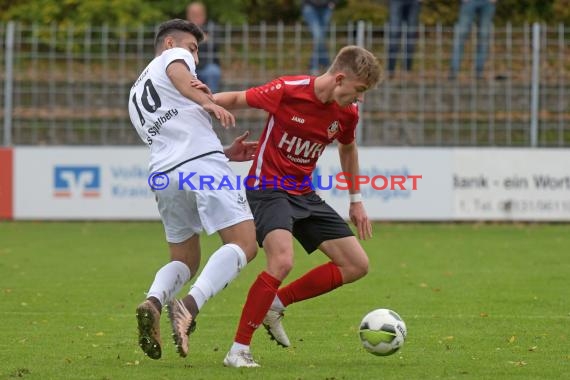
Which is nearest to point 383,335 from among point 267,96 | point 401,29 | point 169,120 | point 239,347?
point 239,347

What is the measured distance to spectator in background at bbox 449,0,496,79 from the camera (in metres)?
18.6

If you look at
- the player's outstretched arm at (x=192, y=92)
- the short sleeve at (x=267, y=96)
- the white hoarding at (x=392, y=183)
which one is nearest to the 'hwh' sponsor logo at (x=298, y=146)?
the short sleeve at (x=267, y=96)

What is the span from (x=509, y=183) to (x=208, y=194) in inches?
449

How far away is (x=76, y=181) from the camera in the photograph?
59.1 ft

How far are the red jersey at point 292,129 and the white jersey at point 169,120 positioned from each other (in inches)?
15.1

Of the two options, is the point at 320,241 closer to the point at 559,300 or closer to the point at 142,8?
the point at 559,300

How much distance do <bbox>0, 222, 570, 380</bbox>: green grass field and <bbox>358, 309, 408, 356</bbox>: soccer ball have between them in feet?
0.30

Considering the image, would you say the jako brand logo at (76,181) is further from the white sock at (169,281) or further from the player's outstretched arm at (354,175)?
the white sock at (169,281)

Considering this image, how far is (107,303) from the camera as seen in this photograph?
10.2m

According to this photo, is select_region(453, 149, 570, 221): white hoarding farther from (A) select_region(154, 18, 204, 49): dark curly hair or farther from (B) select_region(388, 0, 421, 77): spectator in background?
(A) select_region(154, 18, 204, 49): dark curly hair

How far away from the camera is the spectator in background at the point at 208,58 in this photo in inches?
714

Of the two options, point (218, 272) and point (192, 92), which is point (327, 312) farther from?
point (192, 92)

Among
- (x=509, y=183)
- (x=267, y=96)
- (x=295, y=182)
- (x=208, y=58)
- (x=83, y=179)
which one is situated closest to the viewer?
(x=267, y=96)

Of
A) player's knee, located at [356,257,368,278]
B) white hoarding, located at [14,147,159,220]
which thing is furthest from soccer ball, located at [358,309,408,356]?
white hoarding, located at [14,147,159,220]
